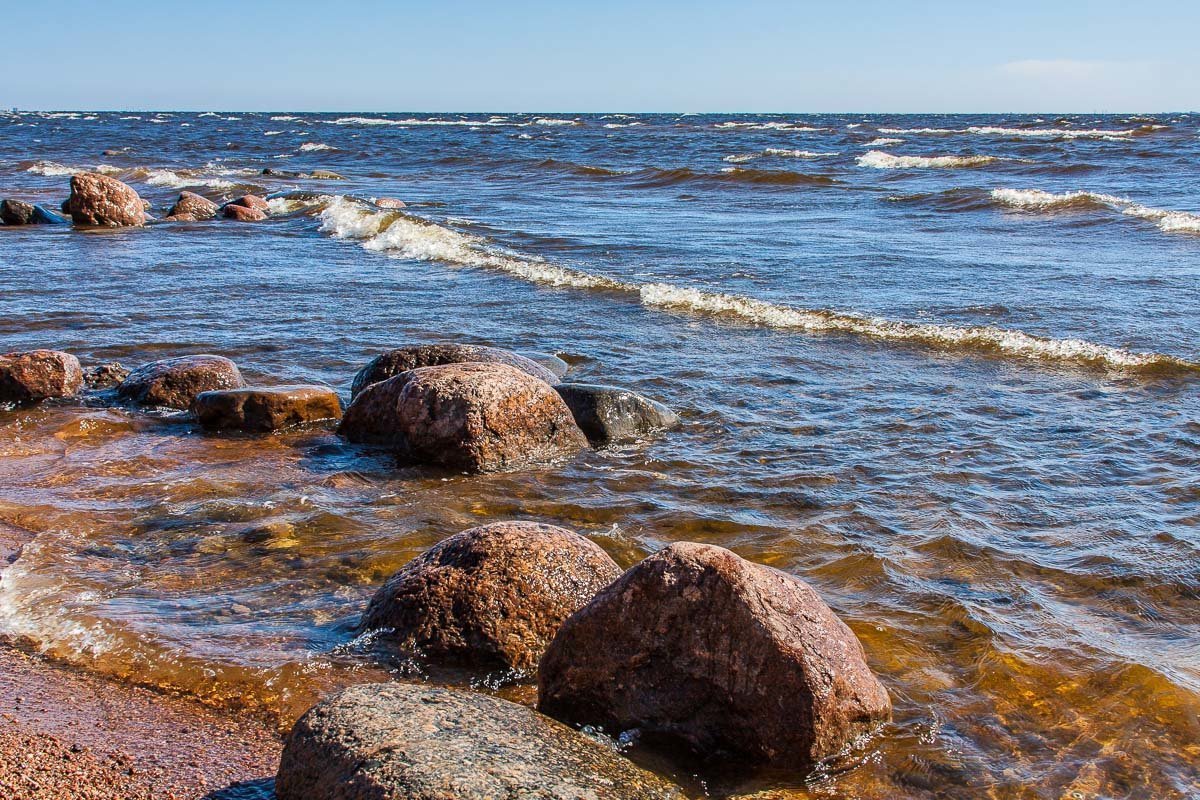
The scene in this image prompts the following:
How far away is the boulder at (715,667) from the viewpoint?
3.63 m

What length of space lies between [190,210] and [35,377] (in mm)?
13620

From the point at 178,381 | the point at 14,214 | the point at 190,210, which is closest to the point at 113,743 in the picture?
the point at 178,381

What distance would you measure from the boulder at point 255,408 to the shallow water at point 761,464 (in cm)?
20

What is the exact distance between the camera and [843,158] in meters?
36.0

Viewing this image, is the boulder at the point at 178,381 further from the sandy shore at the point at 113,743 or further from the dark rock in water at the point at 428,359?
the sandy shore at the point at 113,743

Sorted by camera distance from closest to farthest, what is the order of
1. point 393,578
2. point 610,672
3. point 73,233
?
point 610,672
point 393,578
point 73,233

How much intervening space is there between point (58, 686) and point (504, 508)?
2646 mm

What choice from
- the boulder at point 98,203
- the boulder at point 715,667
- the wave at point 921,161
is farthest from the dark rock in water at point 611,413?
the wave at point 921,161

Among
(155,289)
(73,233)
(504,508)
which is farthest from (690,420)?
(73,233)

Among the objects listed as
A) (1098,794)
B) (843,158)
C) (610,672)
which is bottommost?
(1098,794)

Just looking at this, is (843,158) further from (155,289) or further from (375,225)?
(155,289)

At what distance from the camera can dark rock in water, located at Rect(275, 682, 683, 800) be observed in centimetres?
287

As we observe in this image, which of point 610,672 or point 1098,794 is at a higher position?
point 610,672

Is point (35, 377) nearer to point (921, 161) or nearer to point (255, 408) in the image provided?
point (255, 408)
